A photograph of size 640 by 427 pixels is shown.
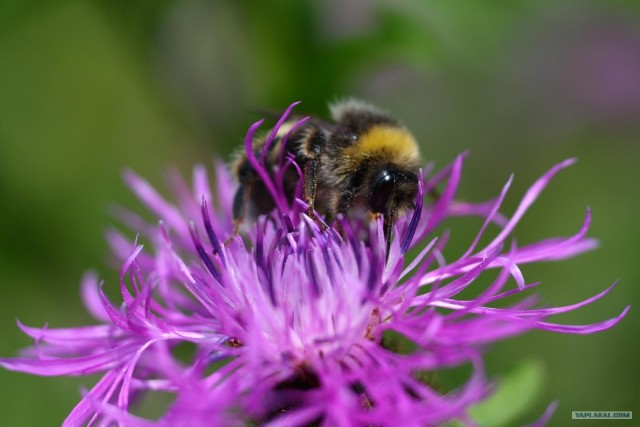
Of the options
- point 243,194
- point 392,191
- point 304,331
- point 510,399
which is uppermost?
point 243,194

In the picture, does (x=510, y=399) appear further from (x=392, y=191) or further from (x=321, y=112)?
(x=321, y=112)

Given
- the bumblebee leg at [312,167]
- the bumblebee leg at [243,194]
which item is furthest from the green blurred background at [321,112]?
the bumblebee leg at [312,167]

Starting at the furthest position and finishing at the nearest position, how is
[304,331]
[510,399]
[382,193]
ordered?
[510,399] → [382,193] → [304,331]

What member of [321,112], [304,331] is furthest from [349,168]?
[321,112]

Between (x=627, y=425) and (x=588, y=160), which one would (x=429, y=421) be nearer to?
(x=627, y=425)

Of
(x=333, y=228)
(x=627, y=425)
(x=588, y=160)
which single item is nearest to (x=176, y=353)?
(x=333, y=228)

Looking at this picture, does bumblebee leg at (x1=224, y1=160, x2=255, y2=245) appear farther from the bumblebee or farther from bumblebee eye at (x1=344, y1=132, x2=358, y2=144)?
bumblebee eye at (x1=344, y1=132, x2=358, y2=144)
